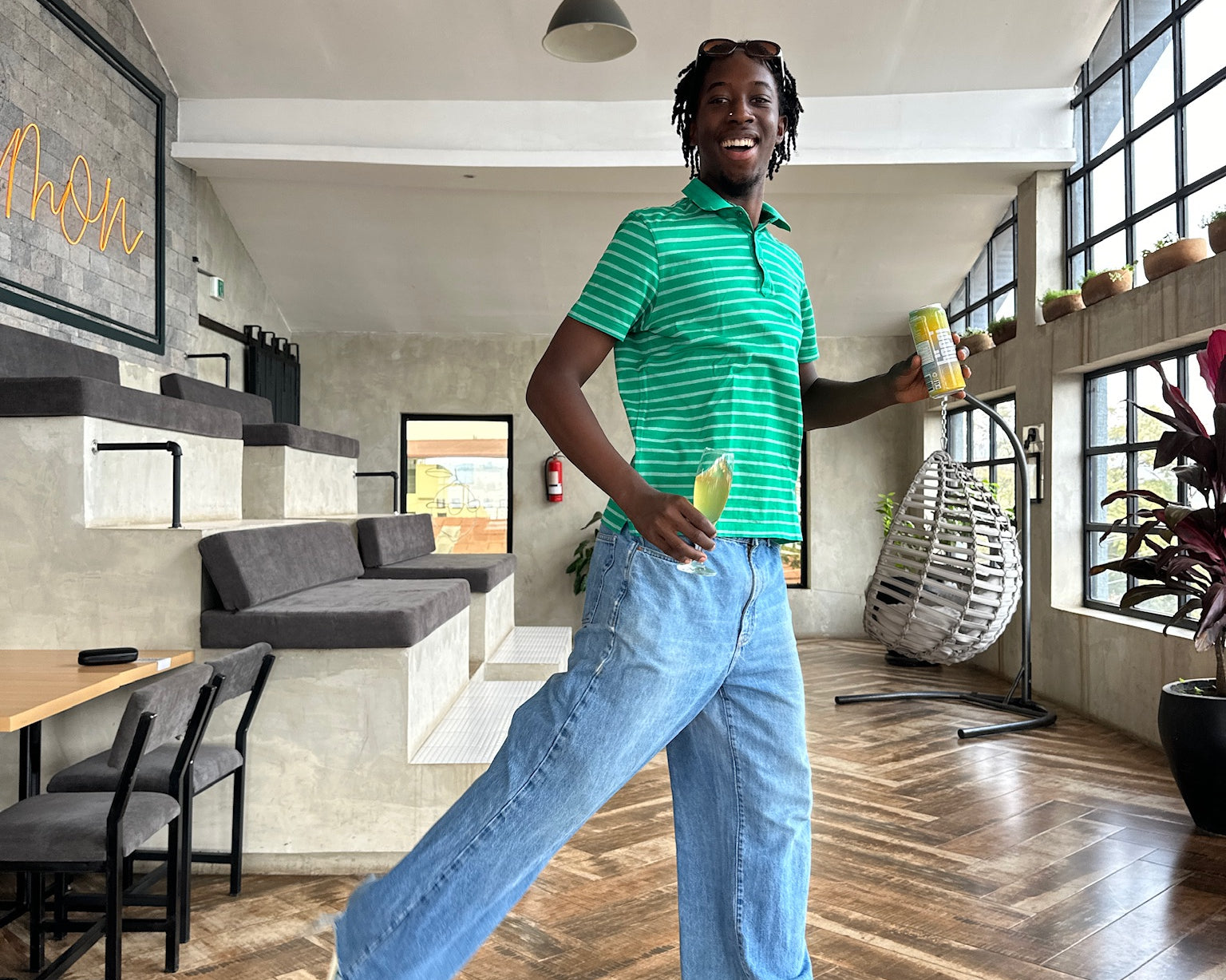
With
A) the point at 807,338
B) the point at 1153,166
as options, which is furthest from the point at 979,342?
the point at 807,338

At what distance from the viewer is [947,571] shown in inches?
188

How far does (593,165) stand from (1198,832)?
461 centimetres

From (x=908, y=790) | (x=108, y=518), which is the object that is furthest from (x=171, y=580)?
(x=908, y=790)

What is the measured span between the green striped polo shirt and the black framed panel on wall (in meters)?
4.47

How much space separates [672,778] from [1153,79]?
5.26 metres

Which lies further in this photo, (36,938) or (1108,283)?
(1108,283)

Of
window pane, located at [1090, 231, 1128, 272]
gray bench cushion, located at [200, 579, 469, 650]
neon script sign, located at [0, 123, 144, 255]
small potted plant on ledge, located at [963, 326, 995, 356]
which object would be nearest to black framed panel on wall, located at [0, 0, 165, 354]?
neon script sign, located at [0, 123, 144, 255]

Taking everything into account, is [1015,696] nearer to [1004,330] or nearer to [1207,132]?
[1004,330]

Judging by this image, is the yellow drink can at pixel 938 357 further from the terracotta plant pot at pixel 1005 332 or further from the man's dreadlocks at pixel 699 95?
the terracotta plant pot at pixel 1005 332

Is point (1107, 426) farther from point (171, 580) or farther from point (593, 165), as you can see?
point (171, 580)

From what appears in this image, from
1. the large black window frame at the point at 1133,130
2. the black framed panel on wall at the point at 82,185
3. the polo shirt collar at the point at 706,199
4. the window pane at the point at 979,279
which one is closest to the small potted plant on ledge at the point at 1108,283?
the large black window frame at the point at 1133,130

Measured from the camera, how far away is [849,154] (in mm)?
6121

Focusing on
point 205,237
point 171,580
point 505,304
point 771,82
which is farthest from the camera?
point 505,304

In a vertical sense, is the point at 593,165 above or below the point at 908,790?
above
